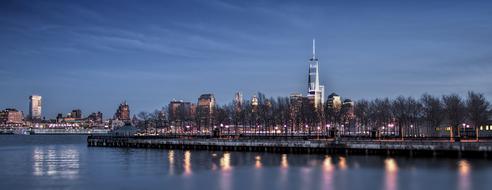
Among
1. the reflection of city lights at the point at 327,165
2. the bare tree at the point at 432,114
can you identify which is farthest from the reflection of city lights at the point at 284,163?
the bare tree at the point at 432,114

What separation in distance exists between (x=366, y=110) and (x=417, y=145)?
86894 millimetres

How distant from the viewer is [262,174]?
64125 millimetres

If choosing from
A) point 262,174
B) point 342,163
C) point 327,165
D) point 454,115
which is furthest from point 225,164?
point 454,115

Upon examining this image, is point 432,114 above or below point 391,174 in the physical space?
above

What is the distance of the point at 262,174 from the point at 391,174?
519 inches

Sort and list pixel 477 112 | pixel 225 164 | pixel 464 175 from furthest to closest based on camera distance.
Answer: pixel 477 112
pixel 225 164
pixel 464 175

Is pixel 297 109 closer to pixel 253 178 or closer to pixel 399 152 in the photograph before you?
pixel 399 152

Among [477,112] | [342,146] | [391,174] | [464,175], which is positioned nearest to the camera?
[464,175]

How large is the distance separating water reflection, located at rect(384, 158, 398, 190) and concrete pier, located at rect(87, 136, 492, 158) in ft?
17.4

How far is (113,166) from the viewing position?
257ft

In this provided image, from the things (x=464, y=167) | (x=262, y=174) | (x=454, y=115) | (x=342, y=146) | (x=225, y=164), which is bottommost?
(x=262, y=174)

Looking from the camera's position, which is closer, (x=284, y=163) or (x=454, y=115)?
(x=284, y=163)

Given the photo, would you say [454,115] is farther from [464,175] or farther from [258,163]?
[464,175]

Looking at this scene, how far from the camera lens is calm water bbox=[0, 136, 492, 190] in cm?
5491
